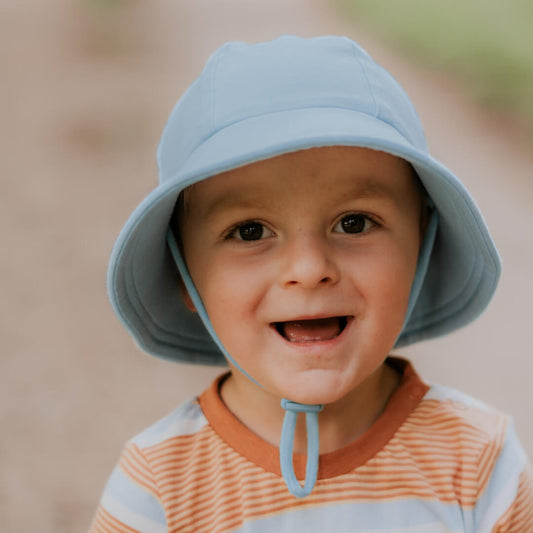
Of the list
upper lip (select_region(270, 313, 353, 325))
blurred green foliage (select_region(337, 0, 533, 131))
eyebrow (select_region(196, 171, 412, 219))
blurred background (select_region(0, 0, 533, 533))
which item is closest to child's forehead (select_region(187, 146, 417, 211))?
eyebrow (select_region(196, 171, 412, 219))

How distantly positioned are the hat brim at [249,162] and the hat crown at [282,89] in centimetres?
2

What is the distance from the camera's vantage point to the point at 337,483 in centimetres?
115

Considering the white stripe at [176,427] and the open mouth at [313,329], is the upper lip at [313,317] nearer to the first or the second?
the open mouth at [313,329]

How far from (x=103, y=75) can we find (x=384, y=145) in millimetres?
3559

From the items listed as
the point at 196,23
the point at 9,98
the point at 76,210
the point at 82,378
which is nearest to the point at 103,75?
the point at 9,98

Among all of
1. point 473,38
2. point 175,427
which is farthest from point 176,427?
point 473,38

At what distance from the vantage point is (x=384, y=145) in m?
0.97

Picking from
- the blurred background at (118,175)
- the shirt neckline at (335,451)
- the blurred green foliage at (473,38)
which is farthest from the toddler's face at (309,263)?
the blurred green foliage at (473,38)

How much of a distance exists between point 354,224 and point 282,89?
192mm

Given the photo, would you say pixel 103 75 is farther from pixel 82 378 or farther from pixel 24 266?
pixel 82 378

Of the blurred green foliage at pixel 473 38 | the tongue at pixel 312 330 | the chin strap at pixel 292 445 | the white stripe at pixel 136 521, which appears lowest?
the white stripe at pixel 136 521

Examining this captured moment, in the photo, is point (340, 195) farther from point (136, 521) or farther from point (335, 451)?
point (136, 521)

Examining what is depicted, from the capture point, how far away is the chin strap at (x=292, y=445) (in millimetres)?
1100

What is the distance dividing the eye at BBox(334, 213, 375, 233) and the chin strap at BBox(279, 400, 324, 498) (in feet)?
0.76
